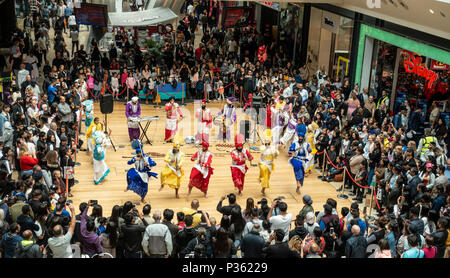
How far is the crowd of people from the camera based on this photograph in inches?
342

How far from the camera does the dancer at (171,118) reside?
16750 mm

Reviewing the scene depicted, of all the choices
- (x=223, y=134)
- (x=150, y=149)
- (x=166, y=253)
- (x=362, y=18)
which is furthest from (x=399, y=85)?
(x=166, y=253)

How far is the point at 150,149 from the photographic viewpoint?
16719 mm

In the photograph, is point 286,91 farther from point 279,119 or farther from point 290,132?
point 290,132

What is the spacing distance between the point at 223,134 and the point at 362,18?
677cm

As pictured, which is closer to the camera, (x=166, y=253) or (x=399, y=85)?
(x=166, y=253)

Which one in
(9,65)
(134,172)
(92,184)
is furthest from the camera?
(9,65)

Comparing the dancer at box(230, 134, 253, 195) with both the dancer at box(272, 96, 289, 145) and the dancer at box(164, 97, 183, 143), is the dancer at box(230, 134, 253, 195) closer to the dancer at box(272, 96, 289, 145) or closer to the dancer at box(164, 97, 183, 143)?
the dancer at box(272, 96, 289, 145)

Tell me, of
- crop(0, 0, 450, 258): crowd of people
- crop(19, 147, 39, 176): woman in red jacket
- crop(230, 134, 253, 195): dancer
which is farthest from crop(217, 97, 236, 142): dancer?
crop(19, 147, 39, 176): woman in red jacket

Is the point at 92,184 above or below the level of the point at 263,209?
below

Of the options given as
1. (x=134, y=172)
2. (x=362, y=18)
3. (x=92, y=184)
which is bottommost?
(x=92, y=184)

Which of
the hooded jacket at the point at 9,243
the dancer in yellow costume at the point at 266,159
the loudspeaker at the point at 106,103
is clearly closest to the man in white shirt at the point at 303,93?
the dancer in yellow costume at the point at 266,159

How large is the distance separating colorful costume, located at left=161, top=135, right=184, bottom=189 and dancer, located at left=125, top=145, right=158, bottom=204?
510 mm

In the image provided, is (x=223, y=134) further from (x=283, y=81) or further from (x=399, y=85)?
(x=399, y=85)
